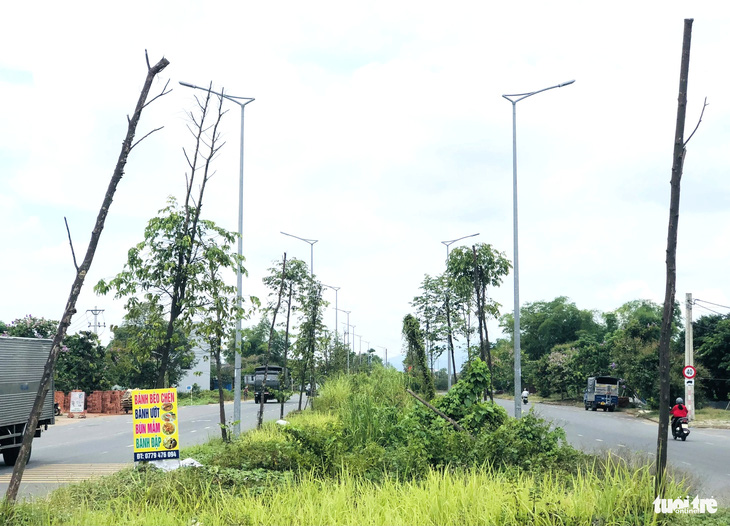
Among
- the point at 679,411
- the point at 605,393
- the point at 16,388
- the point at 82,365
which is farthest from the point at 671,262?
the point at 82,365

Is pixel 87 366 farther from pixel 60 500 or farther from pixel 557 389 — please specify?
pixel 60 500

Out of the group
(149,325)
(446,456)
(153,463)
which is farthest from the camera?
(149,325)

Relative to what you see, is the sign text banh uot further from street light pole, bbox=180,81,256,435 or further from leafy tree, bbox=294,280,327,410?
leafy tree, bbox=294,280,327,410

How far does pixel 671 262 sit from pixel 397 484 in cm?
384

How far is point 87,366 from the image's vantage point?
51.6 meters

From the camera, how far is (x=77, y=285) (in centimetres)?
888

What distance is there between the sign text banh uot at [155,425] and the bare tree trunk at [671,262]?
6844 millimetres

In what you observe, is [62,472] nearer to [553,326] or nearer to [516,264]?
[516,264]

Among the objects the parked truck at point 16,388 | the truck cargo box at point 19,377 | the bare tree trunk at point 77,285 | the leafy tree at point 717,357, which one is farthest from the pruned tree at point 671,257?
the leafy tree at point 717,357

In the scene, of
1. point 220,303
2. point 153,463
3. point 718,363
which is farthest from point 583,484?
point 718,363

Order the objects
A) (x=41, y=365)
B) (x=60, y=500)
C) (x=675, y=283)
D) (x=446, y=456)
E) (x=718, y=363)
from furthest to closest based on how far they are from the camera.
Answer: (x=718, y=363)
(x=41, y=365)
(x=446, y=456)
(x=60, y=500)
(x=675, y=283)

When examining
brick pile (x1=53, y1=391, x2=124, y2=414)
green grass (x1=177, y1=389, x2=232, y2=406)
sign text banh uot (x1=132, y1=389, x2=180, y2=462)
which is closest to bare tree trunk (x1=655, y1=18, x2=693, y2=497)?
sign text banh uot (x1=132, y1=389, x2=180, y2=462)

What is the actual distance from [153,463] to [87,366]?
41567 mm

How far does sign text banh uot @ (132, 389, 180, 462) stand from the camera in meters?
11.5
